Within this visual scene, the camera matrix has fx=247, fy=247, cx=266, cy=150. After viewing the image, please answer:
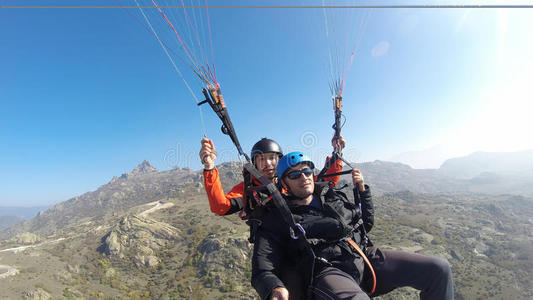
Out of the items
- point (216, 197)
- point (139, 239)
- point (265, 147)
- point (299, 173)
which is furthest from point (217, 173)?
point (139, 239)

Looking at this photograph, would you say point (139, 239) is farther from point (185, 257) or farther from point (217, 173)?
point (217, 173)

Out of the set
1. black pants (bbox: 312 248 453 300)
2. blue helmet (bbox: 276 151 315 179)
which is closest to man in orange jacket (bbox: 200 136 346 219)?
blue helmet (bbox: 276 151 315 179)

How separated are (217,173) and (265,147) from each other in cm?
189

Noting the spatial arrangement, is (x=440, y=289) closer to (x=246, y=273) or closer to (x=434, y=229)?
(x=246, y=273)

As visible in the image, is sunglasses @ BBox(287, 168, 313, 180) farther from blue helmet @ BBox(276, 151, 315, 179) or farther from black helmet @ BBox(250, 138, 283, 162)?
black helmet @ BBox(250, 138, 283, 162)

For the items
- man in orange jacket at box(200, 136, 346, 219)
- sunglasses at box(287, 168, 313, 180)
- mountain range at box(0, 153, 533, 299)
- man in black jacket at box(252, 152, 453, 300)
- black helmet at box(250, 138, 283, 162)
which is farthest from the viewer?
mountain range at box(0, 153, 533, 299)

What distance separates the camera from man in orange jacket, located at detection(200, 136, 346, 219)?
4.28m

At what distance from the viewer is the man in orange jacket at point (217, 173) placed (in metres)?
4.28

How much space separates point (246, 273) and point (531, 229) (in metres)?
232

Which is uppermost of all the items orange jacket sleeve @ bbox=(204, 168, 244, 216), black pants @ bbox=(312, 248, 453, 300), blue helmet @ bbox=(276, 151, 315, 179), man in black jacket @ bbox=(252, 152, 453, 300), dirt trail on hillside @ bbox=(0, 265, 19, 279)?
blue helmet @ bbox=(276, 151, 315, 179)

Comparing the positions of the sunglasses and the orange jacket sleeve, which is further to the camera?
the orange jacket sleeve

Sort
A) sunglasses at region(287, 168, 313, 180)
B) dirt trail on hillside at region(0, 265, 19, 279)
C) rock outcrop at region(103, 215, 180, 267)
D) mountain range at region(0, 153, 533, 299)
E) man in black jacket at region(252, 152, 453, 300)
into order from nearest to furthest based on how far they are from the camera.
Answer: man in black jacket at region(252, 152, 453, 300), sunglasses at region(287, 168, 313, 180), dirt trail on hillside at region(0, 265, 19, 279), mountain range at region(0, 153, 533, 299), rock outcrop at region(103, 215, 180, 267)

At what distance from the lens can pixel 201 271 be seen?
115875mm

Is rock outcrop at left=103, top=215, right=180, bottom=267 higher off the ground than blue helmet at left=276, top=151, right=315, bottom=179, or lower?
lower
